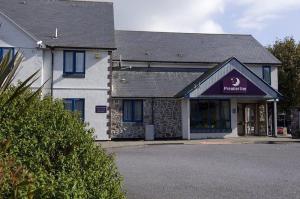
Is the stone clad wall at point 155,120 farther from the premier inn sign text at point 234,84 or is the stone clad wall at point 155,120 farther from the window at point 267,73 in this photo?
the window at point 267,73

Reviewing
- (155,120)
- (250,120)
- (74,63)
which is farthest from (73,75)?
(250,120)

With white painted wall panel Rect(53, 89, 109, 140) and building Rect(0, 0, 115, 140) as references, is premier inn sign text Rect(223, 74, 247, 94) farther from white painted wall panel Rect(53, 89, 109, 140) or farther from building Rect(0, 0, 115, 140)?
white painted wall panel Rect(53, 89, 109, 140)

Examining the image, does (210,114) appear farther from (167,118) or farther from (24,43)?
(24,43)

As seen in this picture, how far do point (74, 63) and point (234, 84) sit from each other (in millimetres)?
10313

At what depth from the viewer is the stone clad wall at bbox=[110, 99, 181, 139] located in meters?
29.5

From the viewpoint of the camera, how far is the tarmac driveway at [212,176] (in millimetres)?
9664

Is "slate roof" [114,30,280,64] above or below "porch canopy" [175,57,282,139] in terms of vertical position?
above

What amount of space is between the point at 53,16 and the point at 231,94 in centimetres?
1311

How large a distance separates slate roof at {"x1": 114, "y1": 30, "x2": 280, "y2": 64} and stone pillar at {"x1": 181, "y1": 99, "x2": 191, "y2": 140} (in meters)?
4.03

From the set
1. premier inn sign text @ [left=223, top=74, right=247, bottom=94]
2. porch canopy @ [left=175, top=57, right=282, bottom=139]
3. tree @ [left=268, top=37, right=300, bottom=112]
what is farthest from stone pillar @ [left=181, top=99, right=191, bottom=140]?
tree @ [left=268, top=37, right=300, bottom=112]

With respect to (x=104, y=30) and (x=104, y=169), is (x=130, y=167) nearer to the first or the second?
(x=104, y=169)

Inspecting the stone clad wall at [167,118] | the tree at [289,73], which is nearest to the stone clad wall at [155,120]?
the stone clad wall at [167,118]

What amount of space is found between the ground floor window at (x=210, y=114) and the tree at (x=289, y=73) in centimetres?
1566

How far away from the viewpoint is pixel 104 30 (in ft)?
99.1
